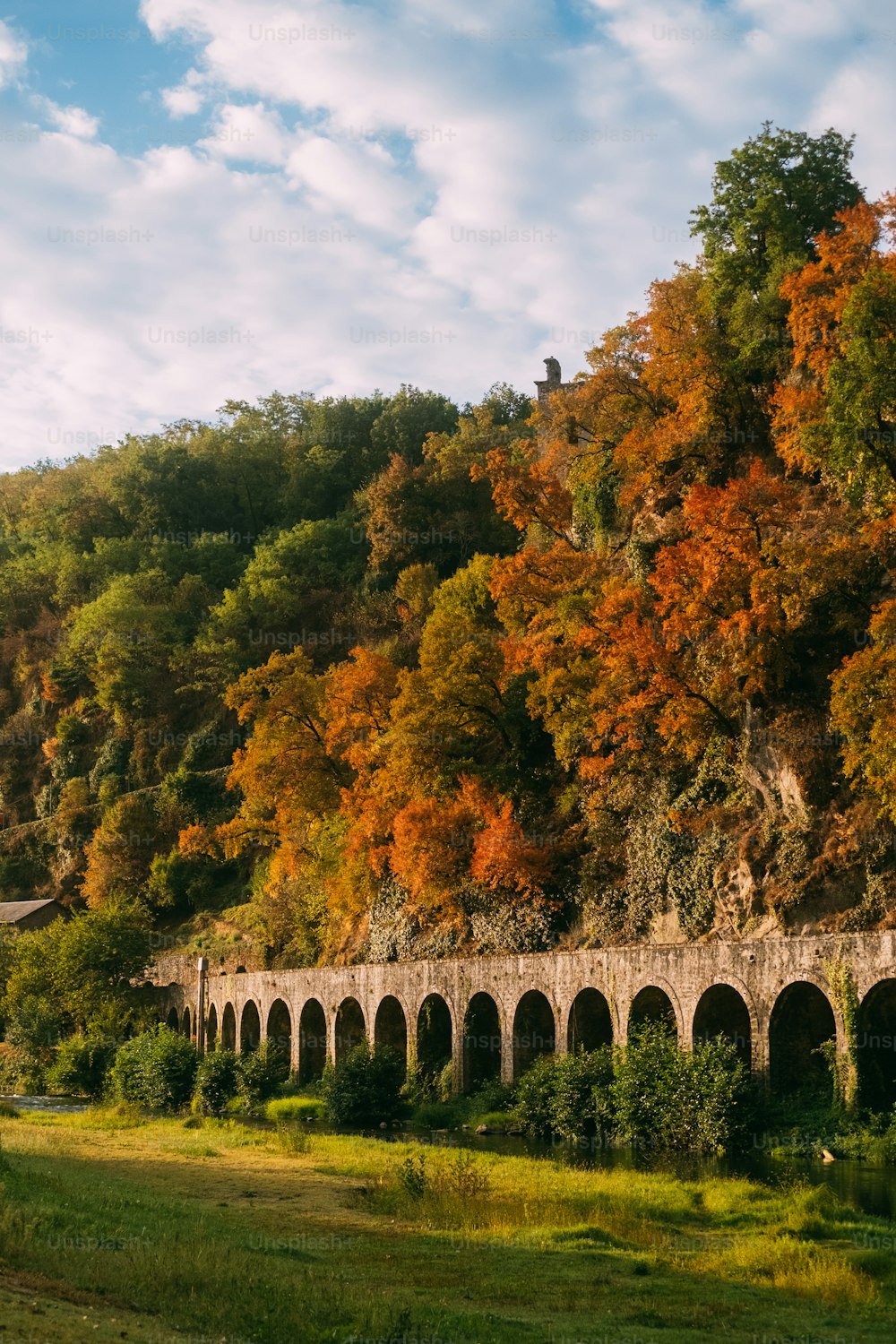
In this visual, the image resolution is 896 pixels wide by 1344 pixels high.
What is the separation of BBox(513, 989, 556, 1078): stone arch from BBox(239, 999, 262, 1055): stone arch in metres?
18.8

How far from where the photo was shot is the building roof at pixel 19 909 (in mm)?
70688

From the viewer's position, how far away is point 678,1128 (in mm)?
24406

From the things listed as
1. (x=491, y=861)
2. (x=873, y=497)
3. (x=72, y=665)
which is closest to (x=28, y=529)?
(x=72, y=665)

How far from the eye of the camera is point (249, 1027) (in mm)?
49781

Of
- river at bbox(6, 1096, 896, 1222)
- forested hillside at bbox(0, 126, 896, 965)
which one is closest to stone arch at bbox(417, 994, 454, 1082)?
forested hillside at bbox(0, 126, 896, 965)

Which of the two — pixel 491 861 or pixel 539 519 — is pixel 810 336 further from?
pixel 491 861

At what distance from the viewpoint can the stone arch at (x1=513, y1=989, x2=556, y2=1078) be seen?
3194 cm

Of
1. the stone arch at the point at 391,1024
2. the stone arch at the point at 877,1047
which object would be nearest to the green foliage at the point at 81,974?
the stone arch at the point at 391,1024

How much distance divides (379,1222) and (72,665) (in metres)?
72.6

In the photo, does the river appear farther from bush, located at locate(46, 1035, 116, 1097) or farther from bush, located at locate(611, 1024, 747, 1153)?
bush, located at locate(46, 1035, 116, 1097)

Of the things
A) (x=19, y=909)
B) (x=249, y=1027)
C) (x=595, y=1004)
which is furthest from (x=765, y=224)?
(x=19, y=909)

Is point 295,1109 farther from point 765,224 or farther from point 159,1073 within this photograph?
point 765,224

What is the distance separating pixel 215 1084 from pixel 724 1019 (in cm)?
1698

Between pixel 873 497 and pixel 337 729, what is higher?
pixel 873 497
